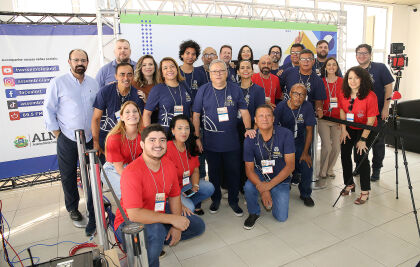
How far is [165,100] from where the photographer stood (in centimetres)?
286

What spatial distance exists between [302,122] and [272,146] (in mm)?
578

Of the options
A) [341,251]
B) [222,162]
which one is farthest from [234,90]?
[341,251]

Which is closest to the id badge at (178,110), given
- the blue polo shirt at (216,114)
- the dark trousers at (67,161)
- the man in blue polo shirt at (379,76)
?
the blue polo shirt at (216,114)

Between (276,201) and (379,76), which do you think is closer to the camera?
(276,201)

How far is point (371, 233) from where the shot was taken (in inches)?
107

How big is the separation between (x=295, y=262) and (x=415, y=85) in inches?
420

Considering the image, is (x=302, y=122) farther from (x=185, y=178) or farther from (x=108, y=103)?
(x=108, y=103)

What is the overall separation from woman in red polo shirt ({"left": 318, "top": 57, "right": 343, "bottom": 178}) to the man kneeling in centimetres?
236

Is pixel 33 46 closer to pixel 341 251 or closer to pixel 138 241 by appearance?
pixel 138 241

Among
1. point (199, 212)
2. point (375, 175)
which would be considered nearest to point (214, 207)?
point (199, 212)

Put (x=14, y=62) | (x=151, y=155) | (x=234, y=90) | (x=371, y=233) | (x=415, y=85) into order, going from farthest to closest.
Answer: (x=415, y=85) < (x=14, y=62) < (x=234, y=90) < (x=371, y=233) < (x=151, y=155)

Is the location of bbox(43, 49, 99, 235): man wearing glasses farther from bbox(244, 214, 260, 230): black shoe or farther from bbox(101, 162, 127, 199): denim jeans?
bbox(244, 214, 260, 230): black shoe

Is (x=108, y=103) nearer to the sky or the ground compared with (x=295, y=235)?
nearer to the sky

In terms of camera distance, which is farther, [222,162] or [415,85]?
[415,85]
